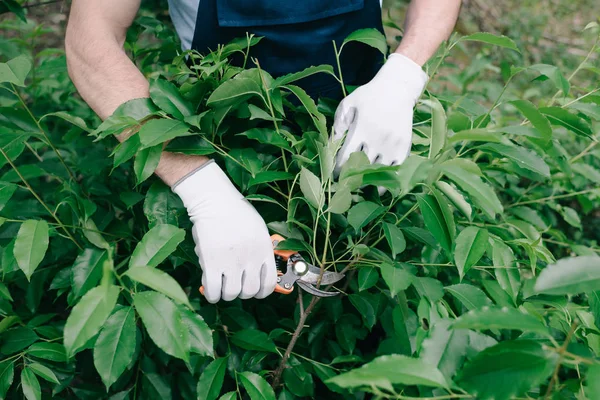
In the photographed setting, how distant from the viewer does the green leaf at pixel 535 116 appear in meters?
0.77

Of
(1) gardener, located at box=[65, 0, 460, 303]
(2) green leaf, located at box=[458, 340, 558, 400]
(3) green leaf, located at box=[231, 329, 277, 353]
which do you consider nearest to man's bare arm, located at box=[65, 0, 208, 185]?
(1) gardener, located at box=[65, 0, 460, 303]

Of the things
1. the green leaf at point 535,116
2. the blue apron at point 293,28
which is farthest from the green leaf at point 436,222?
the blue apron at point 293,28

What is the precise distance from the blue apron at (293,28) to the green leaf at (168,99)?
404 millimetres

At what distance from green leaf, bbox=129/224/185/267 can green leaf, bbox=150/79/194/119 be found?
24 centimetres

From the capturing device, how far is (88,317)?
571mm

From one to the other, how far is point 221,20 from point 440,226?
0.82 m

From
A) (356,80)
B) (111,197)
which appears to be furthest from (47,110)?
(356,80)

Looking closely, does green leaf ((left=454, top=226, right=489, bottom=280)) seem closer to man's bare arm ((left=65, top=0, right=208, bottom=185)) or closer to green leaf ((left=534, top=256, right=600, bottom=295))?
green leaf ((left=534, top=256, right=600, bottom=295))

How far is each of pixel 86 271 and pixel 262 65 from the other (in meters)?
0.72

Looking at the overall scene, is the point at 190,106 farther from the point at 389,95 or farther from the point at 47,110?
the point at 47,110

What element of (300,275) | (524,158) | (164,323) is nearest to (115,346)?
(164,323)

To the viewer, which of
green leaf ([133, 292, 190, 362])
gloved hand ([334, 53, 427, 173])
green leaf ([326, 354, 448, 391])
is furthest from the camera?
gloved hand ([334, 53, 427, 173])

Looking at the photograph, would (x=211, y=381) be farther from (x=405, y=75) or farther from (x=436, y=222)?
(x=405, y=75)

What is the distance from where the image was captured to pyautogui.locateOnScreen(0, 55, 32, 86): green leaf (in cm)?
91
